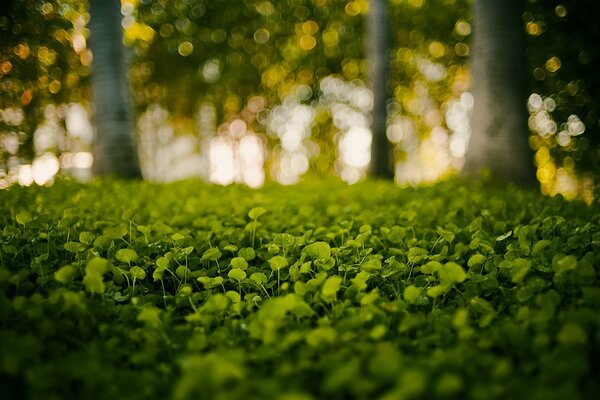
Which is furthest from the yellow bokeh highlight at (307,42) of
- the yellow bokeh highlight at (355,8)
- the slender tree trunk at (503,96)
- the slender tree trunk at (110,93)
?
the slender tree trunk at (503,96)

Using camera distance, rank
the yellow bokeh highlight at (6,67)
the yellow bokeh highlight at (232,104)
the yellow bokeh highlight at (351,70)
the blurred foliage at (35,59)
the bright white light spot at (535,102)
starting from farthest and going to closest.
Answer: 1. the yellow bokeh highlight at (232,104)
2. the yellow bokeh highlight at (351,70)
3. the bright white light spot at (535,102)
4. the yellow bokeh highlight at (6,67)
5. the blurred foliage at (35,59)

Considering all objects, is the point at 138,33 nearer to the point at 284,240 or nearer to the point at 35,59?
the point at 35,59

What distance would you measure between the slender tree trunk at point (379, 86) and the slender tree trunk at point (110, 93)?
488 centimetres

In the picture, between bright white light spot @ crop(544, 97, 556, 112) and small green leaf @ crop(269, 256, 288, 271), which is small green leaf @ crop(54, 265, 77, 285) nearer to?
small green leaf @ crop(269, 256, 288, 271)

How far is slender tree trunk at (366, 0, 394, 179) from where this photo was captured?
26.7 ft

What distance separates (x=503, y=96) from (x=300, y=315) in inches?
177

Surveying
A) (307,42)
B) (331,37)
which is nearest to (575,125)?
(331,37)

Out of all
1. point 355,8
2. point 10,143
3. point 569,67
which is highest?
point 355,8

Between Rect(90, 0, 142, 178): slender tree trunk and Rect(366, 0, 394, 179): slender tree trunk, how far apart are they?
192 inches

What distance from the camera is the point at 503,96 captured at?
4.79 m

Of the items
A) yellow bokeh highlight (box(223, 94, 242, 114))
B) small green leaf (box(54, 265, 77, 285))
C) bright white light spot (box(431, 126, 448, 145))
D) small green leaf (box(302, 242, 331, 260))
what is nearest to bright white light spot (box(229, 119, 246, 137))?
yellow bokeh highlight (box(223, 94, 242, 114))

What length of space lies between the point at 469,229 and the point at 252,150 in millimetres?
16957

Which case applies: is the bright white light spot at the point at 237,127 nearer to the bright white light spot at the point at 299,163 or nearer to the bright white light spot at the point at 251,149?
the bright white light spot at the point at 251,149

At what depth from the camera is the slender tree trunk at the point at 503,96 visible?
470 centimetres
